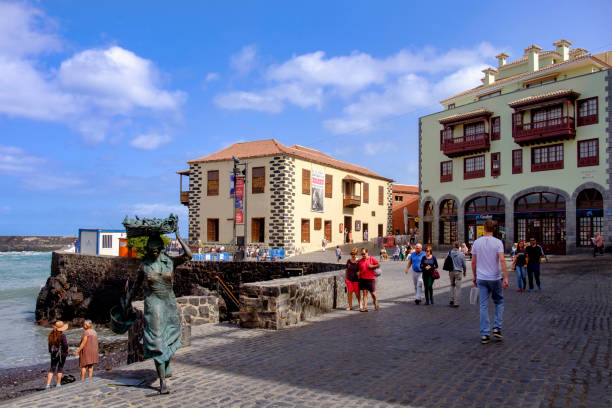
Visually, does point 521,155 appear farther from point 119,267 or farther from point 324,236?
point 119,267

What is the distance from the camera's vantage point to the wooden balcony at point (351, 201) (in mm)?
40125

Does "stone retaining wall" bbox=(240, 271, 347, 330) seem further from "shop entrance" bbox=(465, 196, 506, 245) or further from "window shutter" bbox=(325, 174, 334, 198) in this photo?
"window shutter" bbox=(325, 174, 334, 198)

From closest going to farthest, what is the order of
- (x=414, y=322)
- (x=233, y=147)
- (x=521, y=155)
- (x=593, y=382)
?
(x=593, y=382)
(x=414, y=322)
(x=521, y=155)
(x=233, y=147)

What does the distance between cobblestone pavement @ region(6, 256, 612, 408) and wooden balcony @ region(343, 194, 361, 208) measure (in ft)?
99.0

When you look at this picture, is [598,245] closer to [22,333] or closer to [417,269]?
[417,269]

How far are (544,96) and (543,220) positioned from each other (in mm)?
7782

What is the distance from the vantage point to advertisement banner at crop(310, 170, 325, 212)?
3653 centimetres

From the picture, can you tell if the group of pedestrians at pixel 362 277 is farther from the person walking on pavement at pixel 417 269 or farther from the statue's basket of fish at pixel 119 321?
the statue's basket of fish at pixel 119 321

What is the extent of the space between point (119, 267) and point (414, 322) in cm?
2353

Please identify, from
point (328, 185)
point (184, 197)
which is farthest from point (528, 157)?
point (184, 197)

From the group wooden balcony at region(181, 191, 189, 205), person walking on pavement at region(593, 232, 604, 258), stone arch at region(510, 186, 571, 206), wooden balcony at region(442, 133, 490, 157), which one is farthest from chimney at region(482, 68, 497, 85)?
wooden balcony at region(181, 191, 189, 205)

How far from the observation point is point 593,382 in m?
5.21

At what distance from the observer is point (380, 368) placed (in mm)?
5918

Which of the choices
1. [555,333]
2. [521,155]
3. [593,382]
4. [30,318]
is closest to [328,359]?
[593,382]
